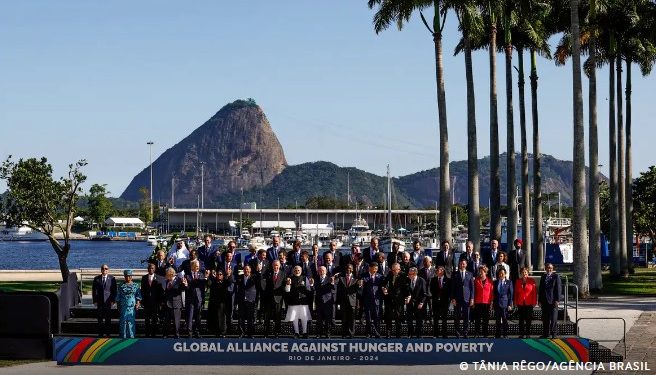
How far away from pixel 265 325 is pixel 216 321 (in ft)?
3.69

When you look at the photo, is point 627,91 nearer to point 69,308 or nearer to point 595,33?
point 595,33

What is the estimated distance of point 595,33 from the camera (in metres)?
45.9

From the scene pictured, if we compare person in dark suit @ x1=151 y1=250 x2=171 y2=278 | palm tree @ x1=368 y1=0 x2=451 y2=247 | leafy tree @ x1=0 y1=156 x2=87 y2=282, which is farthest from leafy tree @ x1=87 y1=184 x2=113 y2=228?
person in dark suit @ x1=151 y1=250 x2=171 y2=278

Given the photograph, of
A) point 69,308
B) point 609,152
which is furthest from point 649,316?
point 609,152

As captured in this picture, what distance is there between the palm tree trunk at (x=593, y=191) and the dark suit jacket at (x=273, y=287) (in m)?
20.8

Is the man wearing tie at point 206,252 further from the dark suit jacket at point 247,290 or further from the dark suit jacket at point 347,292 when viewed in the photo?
the dark suit jacket at point 347,292

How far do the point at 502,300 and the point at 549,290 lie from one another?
106 centimetres

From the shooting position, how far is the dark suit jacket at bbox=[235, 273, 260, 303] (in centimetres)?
2455

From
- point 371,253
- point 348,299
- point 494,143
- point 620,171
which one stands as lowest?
point 348,299

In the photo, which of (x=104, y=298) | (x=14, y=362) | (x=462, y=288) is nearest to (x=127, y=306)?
(x=104, y=298)

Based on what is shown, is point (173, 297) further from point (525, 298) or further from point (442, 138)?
point (442, 138)

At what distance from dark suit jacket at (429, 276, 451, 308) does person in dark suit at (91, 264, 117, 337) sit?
7.41 metres

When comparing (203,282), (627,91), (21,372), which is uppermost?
(627,91)

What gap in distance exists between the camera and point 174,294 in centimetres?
2438
